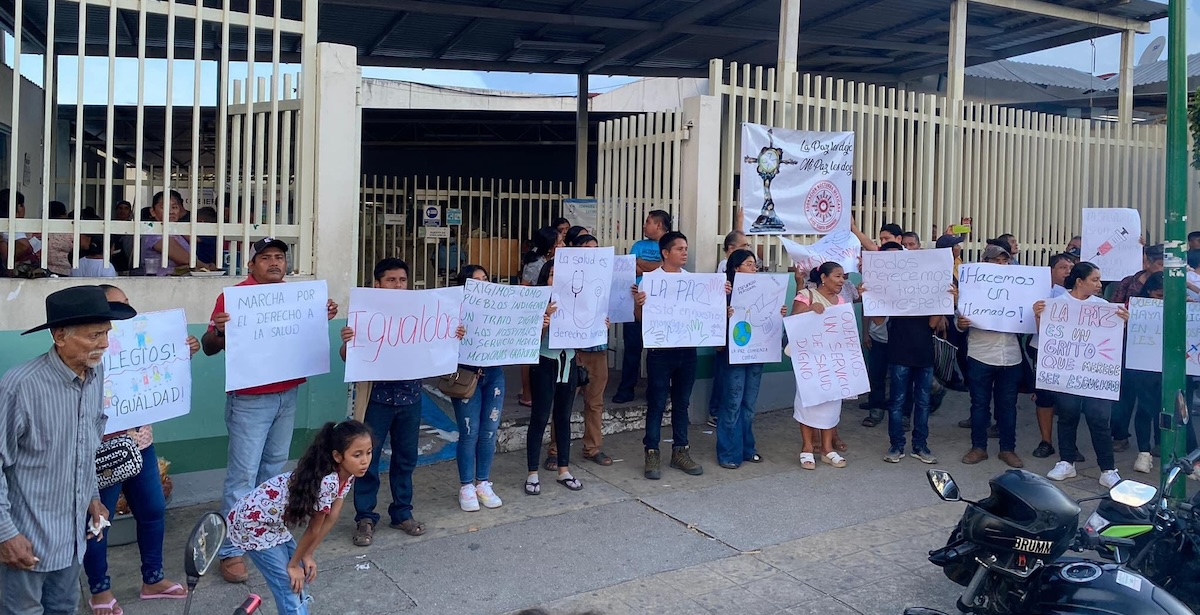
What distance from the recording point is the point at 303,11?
247 inches

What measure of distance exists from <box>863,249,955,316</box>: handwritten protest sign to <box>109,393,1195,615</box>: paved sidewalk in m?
1.26

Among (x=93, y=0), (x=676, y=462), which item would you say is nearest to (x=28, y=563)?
(x=93, y=0)

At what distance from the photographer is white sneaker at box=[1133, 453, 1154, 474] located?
24.2 feet

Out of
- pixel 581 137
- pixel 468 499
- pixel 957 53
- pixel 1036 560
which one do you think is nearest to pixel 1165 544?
pixel 1036 560

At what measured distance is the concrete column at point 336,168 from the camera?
6.29m

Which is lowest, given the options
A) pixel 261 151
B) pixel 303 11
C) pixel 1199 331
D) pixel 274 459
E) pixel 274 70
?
pixel 274 459

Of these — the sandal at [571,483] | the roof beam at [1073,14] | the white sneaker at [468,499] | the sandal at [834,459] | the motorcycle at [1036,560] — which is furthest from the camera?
the roof beam at [1073,14]

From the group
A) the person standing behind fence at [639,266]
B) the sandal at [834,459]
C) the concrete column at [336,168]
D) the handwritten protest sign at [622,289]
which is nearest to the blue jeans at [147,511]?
the concrete column at [336,168]

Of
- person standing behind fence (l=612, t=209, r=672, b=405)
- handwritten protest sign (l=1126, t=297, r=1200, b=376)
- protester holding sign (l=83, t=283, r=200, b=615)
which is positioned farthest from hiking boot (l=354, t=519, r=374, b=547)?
handwritten protest sign (l=1126, t=297, r=1200, b=376)

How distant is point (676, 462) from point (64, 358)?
4.63 meters

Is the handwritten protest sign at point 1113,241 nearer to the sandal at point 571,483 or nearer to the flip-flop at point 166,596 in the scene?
the sandal at point 571,483

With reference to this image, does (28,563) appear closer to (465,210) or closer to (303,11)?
(303,11)

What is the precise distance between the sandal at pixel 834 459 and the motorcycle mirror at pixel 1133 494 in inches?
142

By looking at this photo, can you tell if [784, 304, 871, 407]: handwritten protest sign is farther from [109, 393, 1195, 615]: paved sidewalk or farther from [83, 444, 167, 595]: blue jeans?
[83, 444, 167, 595]: blue jeans
